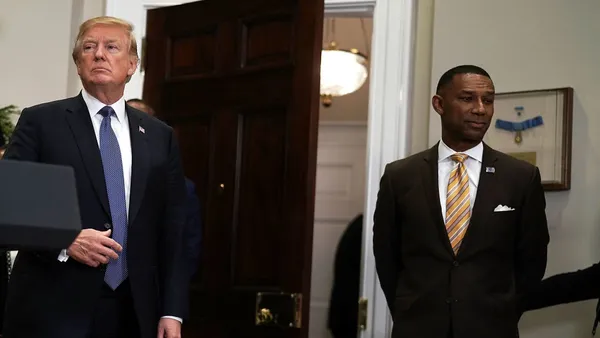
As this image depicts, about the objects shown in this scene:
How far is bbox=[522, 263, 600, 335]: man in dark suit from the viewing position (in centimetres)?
343

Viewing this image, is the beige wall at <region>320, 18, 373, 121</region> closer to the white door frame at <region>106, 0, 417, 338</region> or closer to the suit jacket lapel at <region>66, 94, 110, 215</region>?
the white door frame at <region>106, 0, 417, 338</region>

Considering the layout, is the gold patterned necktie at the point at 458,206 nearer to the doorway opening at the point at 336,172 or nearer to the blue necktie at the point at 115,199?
the blue necktie at the point at 115,199

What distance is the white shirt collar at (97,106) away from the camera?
2711mm

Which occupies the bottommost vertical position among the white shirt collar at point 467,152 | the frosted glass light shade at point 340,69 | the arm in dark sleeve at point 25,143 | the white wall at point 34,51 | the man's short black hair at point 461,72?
the arm in dark sleeve at point 25,143

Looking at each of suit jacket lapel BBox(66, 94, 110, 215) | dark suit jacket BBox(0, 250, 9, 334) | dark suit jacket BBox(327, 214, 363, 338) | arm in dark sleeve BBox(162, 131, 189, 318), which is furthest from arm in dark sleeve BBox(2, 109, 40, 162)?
dark suit jacket BBox(327, 214, 363, 338)

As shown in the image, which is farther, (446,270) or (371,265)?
(371,265)

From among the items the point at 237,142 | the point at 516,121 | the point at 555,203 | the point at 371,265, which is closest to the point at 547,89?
the point at 516,121

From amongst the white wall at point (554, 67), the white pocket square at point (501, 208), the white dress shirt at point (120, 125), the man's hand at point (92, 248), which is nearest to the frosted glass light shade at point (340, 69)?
the white wall at point (554, 67)

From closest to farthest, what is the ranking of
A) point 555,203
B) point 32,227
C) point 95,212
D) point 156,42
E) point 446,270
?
1. point 32,227
2. point 95,212
3. point 446,270
4. point 555,203
5. point 156,42

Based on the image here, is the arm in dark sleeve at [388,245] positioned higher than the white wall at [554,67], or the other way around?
the white wall at [554,67]

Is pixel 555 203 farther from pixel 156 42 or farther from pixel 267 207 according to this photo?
pixel 156 42

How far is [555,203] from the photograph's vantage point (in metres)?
3.75

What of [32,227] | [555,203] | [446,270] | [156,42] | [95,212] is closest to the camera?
[32,227]

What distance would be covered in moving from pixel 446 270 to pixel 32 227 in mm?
1874
